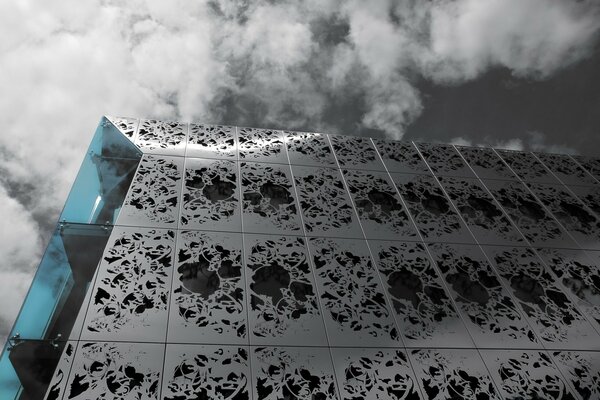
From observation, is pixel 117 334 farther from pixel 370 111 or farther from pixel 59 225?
pixel 370 111

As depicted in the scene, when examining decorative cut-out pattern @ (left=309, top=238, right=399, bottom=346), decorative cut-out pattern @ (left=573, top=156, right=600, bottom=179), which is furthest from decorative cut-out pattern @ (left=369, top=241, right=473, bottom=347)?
decorative cut-out pattern @ (left=573, top=156, right=600, bottom=179)

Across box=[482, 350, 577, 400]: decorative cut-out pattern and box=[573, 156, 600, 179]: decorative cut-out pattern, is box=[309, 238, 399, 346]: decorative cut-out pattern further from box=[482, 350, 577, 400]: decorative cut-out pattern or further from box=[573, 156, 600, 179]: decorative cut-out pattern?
box=[573, 156, 600, 179]: decorative cut-out pattern

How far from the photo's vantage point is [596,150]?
11.6 metres

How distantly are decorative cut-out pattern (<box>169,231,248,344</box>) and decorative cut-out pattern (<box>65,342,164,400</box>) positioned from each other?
0.29 meters

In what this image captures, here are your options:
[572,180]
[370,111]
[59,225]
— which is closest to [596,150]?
[572,180]

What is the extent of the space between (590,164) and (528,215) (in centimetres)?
216

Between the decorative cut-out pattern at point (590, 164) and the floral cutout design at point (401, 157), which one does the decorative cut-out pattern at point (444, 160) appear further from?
the decorative cut-out pattern at point (590, 164)

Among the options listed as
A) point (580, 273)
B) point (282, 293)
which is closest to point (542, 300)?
point (580, 273)

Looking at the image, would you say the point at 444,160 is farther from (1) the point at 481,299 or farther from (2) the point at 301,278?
(2) the point at 301,278

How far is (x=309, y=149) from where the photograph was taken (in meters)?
8.03

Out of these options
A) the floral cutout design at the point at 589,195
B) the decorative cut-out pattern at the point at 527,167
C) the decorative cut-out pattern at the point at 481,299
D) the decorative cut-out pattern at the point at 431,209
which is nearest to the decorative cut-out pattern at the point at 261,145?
the decorative cut-out pattern at the point at 431,209

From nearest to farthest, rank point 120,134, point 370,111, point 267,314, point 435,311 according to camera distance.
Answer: point 267,314, point 435,311, point 120,134, point 370,111

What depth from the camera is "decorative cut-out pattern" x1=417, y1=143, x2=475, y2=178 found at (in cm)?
821

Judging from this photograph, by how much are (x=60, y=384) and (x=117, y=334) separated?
0.58 metres
